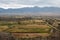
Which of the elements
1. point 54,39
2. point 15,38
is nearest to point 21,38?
point 15,38

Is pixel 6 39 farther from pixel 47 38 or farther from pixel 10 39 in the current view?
pixel 47 38

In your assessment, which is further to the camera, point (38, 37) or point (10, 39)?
point (38, 37)

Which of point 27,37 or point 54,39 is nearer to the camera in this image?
point 54,39

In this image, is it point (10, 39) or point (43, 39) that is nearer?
point (10, 39)

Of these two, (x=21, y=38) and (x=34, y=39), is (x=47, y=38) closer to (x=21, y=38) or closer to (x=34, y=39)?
(x=34, y=39)

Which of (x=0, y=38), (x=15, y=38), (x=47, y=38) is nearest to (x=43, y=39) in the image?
(x=47, y=38)

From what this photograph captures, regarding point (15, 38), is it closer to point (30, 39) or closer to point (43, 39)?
point (30, 39)

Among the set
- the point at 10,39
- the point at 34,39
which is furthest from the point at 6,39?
the point at 34,39

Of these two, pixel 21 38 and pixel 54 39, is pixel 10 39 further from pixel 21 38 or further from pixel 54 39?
pixel 54 39
